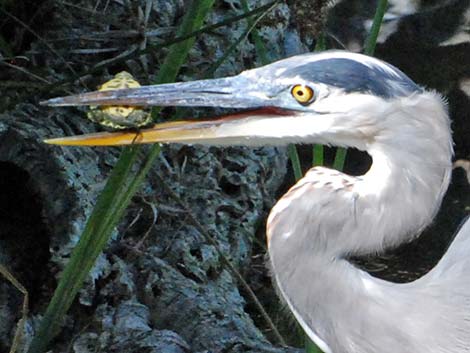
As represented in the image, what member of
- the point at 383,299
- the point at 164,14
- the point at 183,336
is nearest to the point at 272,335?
the point at 183,336

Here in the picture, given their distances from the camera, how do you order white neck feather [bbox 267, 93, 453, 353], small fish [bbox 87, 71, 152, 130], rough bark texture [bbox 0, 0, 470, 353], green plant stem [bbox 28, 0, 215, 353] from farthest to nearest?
rough bark texture [bbox 0, 0, 470, 353], green plant stem [bbox 28, 0, 215, 353], small fish [bbox 87, 71, 152, 130], white neck feather [bbox 267, 93, 453, 353]

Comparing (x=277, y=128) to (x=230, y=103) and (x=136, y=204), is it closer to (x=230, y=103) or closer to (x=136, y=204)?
(x=230, y=103)

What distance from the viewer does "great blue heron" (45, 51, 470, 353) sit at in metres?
2.11

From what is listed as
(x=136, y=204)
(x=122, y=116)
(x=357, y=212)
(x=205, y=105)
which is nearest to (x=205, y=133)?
(x=205, y=105)

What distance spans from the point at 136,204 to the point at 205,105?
1.09m

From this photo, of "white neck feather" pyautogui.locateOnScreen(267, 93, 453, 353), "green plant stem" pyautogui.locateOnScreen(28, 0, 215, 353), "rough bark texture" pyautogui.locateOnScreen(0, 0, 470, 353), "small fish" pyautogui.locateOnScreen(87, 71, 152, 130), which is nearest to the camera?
"white neck feather" pyautogui.locateOnScreen(267, 93, 453, 353)

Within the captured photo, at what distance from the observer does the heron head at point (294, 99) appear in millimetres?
2117

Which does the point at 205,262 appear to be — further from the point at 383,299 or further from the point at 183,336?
the point at 383,299

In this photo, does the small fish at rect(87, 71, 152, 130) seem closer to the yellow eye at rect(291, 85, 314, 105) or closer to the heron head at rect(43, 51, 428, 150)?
the heron head at rect(43, 51, 428, 150)

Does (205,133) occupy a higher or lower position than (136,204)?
higher

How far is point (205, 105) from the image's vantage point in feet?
7.14

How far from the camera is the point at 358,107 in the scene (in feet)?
6.96

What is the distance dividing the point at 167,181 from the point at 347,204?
4.29 feet

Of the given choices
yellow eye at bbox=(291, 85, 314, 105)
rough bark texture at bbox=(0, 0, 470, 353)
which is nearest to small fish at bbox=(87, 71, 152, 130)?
yellow eye at bbox=(291, 85, 314, 105)
